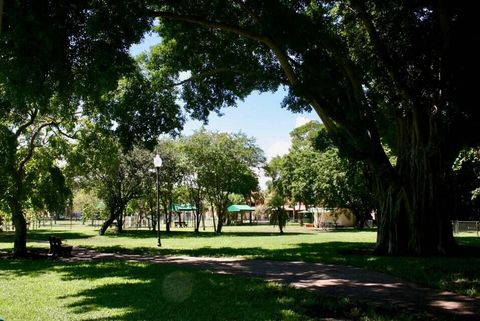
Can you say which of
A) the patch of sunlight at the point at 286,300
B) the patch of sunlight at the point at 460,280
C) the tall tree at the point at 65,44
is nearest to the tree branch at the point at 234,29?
the tall tree at the point at 65,44

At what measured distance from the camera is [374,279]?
1088 centimetres

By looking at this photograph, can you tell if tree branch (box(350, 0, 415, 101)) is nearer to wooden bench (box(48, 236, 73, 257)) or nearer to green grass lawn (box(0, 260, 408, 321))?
green grass lawn (box(0, 260, 408, 321))

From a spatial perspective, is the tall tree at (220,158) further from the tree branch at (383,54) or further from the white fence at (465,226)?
the tree branch at (383,54)

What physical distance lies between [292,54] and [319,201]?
32.2m

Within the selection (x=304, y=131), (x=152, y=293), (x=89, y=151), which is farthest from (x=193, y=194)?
(x=152, y=293)

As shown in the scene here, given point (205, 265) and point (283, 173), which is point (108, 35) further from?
point (283, 173)

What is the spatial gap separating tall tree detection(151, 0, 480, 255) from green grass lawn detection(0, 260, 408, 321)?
245 inches

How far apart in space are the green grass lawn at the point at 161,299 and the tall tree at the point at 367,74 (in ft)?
20.4

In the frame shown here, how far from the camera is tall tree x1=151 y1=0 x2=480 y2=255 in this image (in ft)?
40.5

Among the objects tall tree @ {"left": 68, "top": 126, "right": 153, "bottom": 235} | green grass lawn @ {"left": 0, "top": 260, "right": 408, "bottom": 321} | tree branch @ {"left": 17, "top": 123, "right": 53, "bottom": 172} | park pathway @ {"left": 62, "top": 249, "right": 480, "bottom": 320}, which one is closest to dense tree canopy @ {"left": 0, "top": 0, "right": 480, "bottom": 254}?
Answer: tree branch @ {"left": 17, "top": 123, "right": 53, "bottom": 172}

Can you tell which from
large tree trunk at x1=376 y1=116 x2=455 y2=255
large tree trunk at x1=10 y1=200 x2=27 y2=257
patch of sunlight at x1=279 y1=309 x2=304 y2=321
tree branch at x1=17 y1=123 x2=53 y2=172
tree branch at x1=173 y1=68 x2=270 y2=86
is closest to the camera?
patch of sunlight at x1=279 y1=309 x2=304 y2=321

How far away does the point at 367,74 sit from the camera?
1883 centimetres

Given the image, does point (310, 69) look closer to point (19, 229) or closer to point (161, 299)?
point (161, 299)

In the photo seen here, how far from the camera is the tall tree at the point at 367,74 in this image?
40.5 feet
